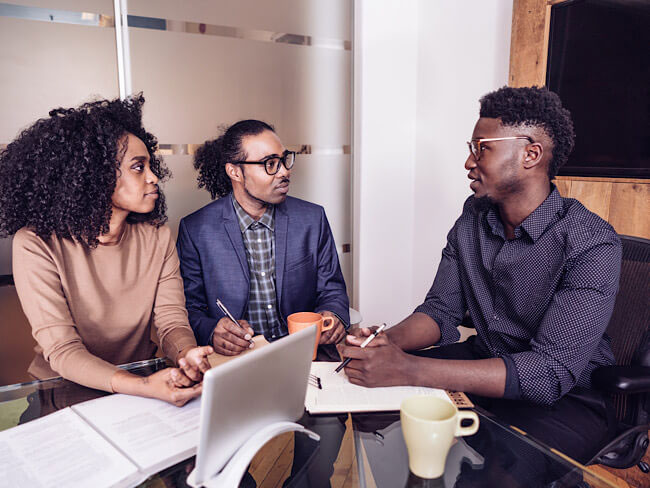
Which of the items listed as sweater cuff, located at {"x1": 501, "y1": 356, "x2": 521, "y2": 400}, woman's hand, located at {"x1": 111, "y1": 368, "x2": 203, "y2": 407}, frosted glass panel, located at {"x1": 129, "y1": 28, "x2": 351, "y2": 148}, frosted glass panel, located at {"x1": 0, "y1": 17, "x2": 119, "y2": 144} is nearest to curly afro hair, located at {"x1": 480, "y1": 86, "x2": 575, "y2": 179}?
sweater cuff, located at {"x1": 501, "y1": 356, "x2": 521, "y2": 400}

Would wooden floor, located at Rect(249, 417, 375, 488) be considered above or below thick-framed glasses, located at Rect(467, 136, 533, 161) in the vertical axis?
below

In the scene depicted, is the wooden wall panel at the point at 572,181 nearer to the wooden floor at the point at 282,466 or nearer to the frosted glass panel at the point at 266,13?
the frosted glass panel at the point at 266,13

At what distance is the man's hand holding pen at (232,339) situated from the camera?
4.34 feet

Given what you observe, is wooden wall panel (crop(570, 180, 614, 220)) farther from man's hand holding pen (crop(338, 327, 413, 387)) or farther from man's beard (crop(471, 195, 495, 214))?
man's hand holding pen (crop(338, 327, 413, 387))

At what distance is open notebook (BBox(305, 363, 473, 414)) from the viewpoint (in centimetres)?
104

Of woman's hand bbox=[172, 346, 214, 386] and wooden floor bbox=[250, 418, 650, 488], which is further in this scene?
woman's hand bbox=[172, 346, 214, 386]

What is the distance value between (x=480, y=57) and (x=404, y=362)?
2.04 meters

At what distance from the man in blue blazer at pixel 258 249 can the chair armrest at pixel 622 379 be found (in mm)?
912

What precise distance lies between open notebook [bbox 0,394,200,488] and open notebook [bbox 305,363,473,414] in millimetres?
263

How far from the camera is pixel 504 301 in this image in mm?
1535

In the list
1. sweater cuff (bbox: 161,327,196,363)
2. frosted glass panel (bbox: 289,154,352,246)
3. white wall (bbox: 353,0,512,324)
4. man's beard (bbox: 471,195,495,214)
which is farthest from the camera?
frosted glass panel (bbox: 289,154,352,246)

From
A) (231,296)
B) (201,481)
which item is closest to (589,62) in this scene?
(231,296)

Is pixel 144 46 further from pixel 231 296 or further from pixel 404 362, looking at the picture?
pixel 404 362

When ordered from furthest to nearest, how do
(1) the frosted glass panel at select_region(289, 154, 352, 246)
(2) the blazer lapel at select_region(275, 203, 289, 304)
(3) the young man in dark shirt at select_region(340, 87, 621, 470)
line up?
(1) the frosted glass panel at select_region(289, 154, 352, 246)
(2) the blazer lapel at select_region(275, 203, 289, 304)
(3) the young man in dark shirt at select_region(340, 87, 621, 470)
